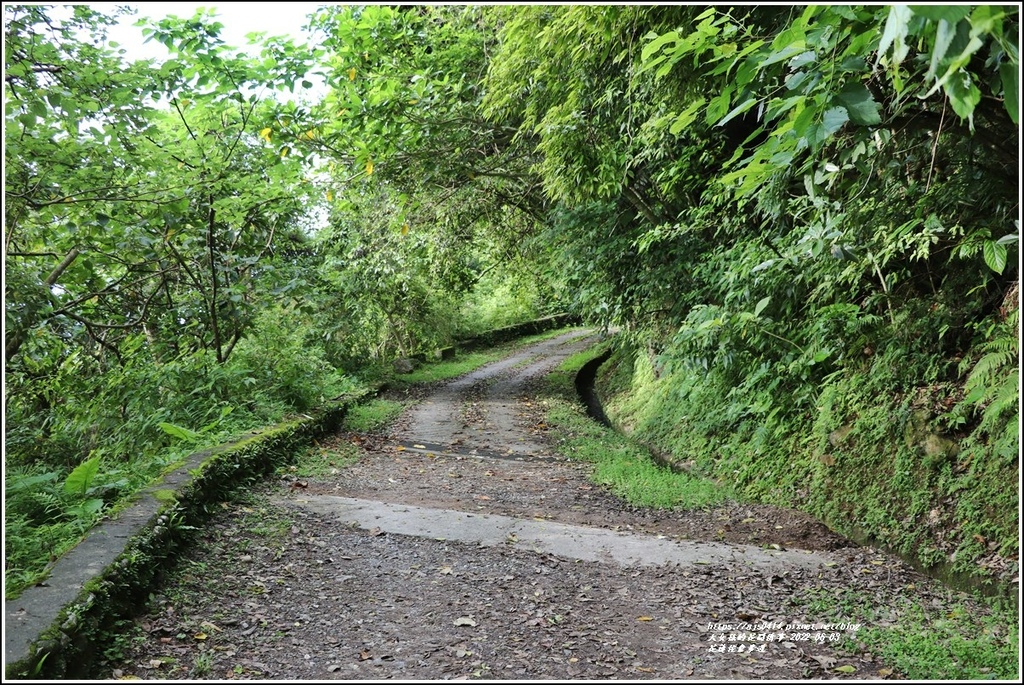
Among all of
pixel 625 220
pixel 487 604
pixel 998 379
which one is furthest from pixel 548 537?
pixel 625 220

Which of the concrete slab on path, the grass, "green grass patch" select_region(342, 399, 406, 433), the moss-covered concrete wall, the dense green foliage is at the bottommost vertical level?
the grass

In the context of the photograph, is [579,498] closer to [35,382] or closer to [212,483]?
[212,483]

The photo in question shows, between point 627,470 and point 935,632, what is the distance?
4.35 metres

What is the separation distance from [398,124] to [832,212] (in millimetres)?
5058

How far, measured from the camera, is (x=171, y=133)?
726cm

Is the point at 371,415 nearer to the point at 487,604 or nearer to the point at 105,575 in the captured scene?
the point at 487,604

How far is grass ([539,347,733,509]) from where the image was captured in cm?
675

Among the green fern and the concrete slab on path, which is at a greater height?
the green fern

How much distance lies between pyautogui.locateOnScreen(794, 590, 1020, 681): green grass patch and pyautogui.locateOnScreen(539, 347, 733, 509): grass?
250cm

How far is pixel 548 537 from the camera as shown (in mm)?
5270

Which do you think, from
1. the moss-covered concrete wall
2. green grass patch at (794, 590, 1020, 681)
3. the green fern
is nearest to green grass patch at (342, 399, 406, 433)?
the moss-covered concrete wall

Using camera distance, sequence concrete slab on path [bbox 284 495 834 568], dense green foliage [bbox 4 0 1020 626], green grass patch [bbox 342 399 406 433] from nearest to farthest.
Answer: dense green foliage [bbox 4 0 1020 626]
concrete slab on path [bbox 284 495 834 568]
green grass patch [bbox 342 399 406 433]

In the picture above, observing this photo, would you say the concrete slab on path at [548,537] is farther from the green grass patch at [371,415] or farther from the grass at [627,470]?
the green grass patch at [371,415]

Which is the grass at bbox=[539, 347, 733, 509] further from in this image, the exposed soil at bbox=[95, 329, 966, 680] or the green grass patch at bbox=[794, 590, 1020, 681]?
the green grass patch at bbox=[794, 590, 1020, 681]
